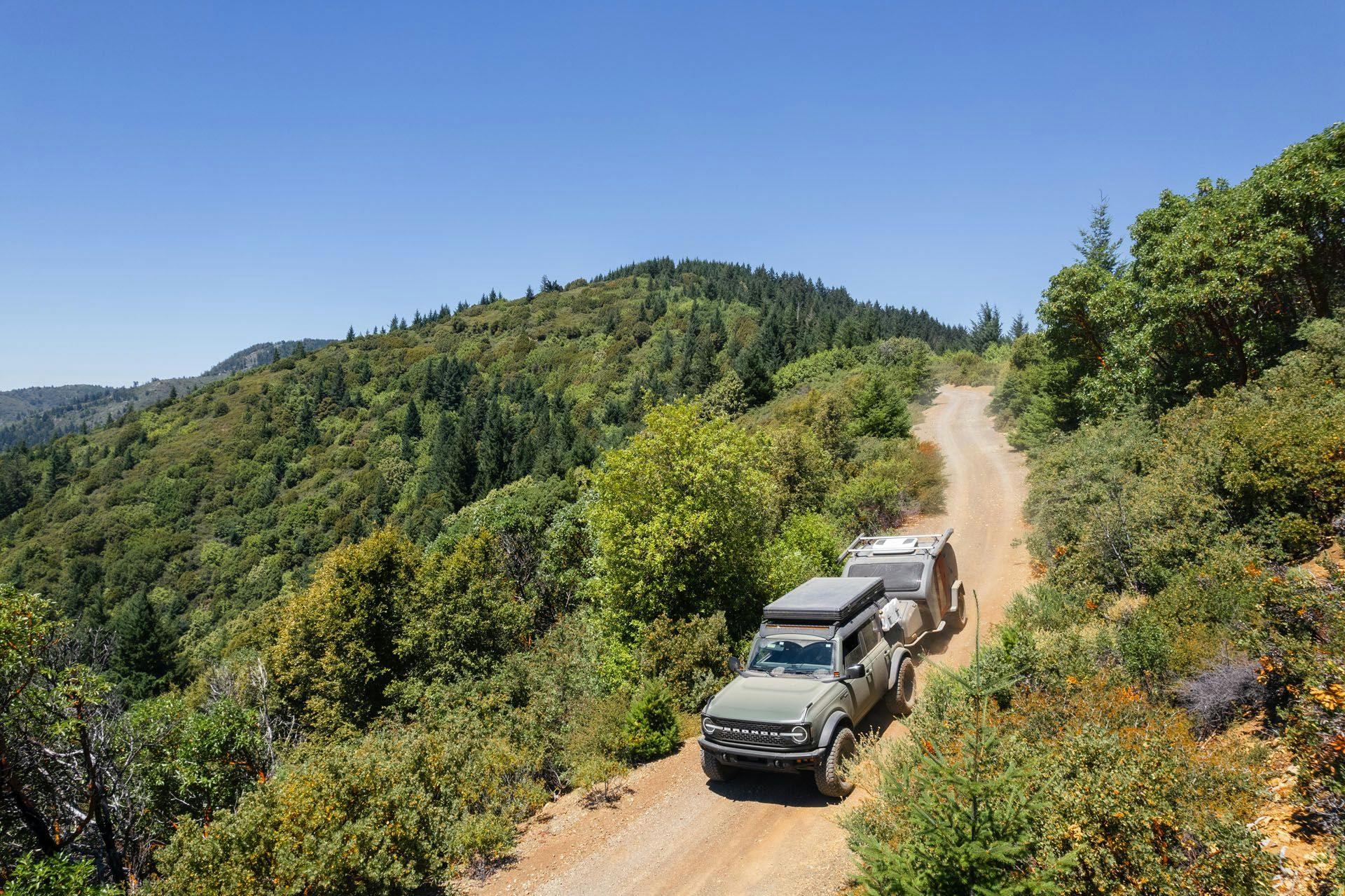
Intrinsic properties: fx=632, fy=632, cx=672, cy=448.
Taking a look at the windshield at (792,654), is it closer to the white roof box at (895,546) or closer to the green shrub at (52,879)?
the white roof box at (895,546)

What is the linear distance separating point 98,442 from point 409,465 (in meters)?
91.9

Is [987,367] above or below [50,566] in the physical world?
above

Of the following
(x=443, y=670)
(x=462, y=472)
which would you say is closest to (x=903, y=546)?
(x=443, y=670)

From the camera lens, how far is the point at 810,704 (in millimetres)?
8117

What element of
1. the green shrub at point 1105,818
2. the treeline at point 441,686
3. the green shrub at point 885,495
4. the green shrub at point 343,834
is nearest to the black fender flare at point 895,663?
the treeline at point 441,686

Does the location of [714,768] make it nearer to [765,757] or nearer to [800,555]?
[765,757]

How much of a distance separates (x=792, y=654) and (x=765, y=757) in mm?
1771

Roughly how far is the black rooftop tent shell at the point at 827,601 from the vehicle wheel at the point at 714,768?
2263mm

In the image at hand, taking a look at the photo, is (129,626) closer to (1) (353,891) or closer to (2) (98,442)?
(1) (353,891)

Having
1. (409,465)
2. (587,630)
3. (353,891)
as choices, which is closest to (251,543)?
(409,465)

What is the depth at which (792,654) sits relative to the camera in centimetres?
941

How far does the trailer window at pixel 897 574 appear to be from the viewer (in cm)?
1262

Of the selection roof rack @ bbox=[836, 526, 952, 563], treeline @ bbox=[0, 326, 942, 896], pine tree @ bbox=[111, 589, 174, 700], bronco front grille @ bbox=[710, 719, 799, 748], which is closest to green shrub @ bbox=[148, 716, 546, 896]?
treeline @ bbox=[0, 326, 942, 896]

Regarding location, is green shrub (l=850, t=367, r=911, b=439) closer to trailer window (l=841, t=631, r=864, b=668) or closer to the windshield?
trailer window (l=841, t=631, r=864, b=668)
